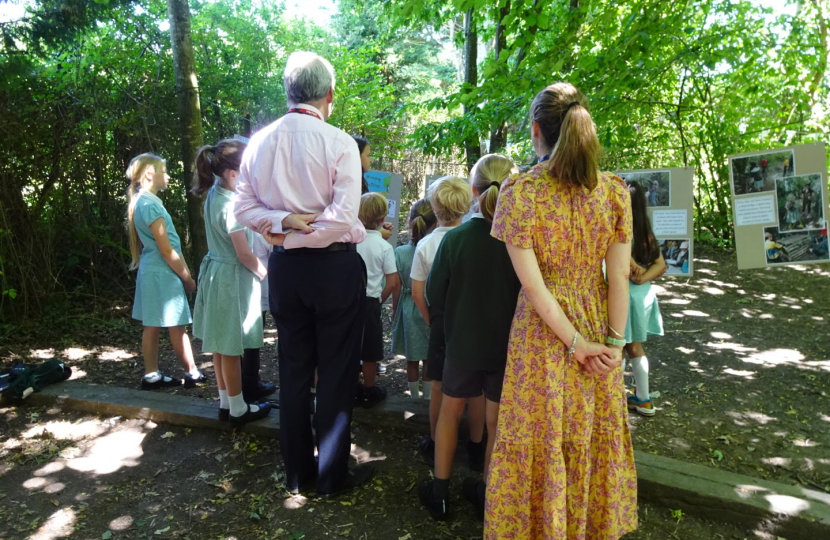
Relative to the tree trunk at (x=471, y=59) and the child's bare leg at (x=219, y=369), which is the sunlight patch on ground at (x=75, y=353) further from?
the tree trunk at (x=471, y=59)

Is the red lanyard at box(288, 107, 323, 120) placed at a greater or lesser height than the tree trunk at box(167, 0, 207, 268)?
lesser

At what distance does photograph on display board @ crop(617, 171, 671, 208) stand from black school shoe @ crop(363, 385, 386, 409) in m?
2.33

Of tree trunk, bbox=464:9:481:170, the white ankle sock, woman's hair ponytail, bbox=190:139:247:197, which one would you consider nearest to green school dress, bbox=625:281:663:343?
the white ankle sock

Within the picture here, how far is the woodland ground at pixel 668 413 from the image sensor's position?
9.03 feet

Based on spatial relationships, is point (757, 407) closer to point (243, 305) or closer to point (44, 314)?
point (243, 305)

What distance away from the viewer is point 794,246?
12.3ft

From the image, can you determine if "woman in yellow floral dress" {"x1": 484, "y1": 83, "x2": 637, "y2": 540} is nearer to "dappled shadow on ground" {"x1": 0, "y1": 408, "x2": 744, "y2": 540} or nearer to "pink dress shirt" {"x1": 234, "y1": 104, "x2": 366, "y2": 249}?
"dappled shadow on ground" {"x1": 0, "y1": 408, "x2": 744, "y2": 540}

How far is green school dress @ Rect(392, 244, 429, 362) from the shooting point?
3.40 meters

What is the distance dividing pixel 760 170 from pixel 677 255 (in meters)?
0.77

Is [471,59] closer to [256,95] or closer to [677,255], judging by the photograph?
[256,95]

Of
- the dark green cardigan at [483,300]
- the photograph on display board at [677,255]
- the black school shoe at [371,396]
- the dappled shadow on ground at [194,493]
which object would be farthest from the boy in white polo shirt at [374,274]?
the photograph on display board at [677,255]

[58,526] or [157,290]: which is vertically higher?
A: [157,290]

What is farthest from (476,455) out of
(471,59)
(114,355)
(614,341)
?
(471,59)

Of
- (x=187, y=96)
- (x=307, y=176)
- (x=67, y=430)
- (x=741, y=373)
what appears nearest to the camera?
(x=307, y=176)
